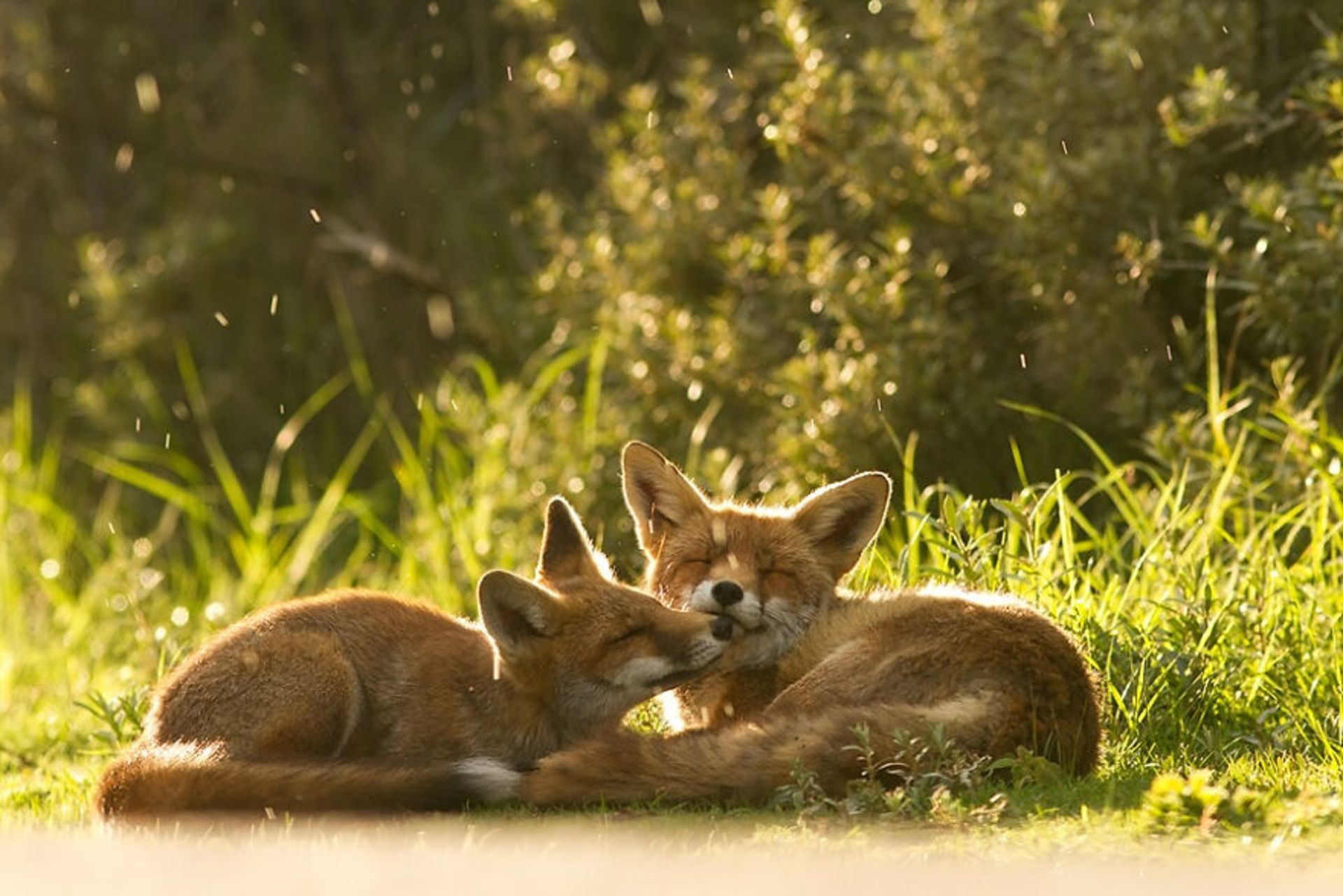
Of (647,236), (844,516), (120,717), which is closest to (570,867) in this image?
(844,516)

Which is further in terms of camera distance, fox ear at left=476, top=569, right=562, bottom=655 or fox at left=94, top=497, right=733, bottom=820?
fox ear at left=476, top=569, right=562, bottom=655

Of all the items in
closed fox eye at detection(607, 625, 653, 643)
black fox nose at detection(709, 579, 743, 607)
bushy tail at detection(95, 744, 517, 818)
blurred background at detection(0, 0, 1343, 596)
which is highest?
blurred background at detection(0, 0, 1343, 596)

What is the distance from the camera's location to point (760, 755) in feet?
16.3

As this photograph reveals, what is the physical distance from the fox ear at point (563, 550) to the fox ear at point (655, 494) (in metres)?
0.28

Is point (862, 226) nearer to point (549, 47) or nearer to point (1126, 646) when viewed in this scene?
point (549, 47)

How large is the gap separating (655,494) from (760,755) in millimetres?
1650

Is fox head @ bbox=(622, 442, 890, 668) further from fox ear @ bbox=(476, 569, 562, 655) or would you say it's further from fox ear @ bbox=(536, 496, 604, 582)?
fox ear @ bbox=(476, 569, 562, 655)

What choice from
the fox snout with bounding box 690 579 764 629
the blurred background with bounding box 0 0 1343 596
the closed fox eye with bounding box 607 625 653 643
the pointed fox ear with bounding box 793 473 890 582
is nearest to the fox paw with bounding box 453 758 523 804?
the closed fox eye with bounding box 607 625 653 643

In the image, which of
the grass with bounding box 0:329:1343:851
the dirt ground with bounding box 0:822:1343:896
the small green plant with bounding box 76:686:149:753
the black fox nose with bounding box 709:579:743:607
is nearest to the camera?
the dirt ground with bounding box 0:822:1343:896

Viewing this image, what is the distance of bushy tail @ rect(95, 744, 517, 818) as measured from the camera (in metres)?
5.07

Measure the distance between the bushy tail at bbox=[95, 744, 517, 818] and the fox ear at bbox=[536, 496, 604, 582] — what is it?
1.07 metres

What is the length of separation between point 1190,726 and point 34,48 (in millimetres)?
9420

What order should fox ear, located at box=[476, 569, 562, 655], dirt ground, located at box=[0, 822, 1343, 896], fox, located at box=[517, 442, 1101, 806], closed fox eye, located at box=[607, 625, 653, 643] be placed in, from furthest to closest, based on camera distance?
closed fox eye, located at box=[607, 625, 653, 643], fox ear, located at box=[476, 569, 562, 655], fox, located at box=[517, 442, 1101, 806], dirt ground, located at box=[0, 822, 1343, 896]

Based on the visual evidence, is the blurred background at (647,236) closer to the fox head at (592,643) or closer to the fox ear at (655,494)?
the fox ear at (655,494)
